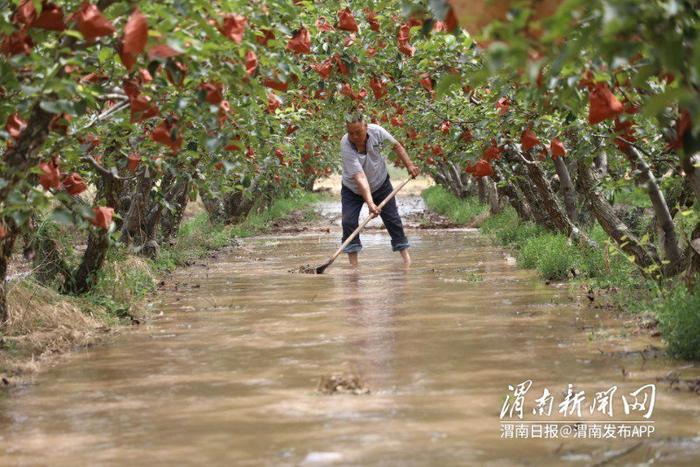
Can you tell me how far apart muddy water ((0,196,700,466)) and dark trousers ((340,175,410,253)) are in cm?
254

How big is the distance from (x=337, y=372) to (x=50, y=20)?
221cm

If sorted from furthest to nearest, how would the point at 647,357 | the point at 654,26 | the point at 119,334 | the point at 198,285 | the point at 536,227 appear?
1. the point at 536,227
2. the point at 198,285
3. the point at 119,334
4. the point at 647,357
5. the point at 654,26

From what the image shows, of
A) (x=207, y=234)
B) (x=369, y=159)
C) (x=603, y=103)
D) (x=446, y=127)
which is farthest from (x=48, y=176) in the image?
(x=207, y=234)

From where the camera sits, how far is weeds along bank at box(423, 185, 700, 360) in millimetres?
5919

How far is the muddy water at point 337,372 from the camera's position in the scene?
430 cm

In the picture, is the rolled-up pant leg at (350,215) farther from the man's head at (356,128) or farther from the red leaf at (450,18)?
the red leaf at (450,18)

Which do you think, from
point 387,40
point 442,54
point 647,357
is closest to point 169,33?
point 647,357

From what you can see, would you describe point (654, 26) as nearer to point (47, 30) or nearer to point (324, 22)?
point (47, 30)

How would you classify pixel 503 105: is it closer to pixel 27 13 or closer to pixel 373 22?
pixel 373 22

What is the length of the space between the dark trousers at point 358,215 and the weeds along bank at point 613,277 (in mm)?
1348

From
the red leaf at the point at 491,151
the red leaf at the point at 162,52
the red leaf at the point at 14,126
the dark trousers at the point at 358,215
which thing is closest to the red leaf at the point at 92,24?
the red leaf at the point at 162,52

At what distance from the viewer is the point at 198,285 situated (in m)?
11.1

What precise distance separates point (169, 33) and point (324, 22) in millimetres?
5677

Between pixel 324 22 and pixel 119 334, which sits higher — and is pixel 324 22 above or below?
above
